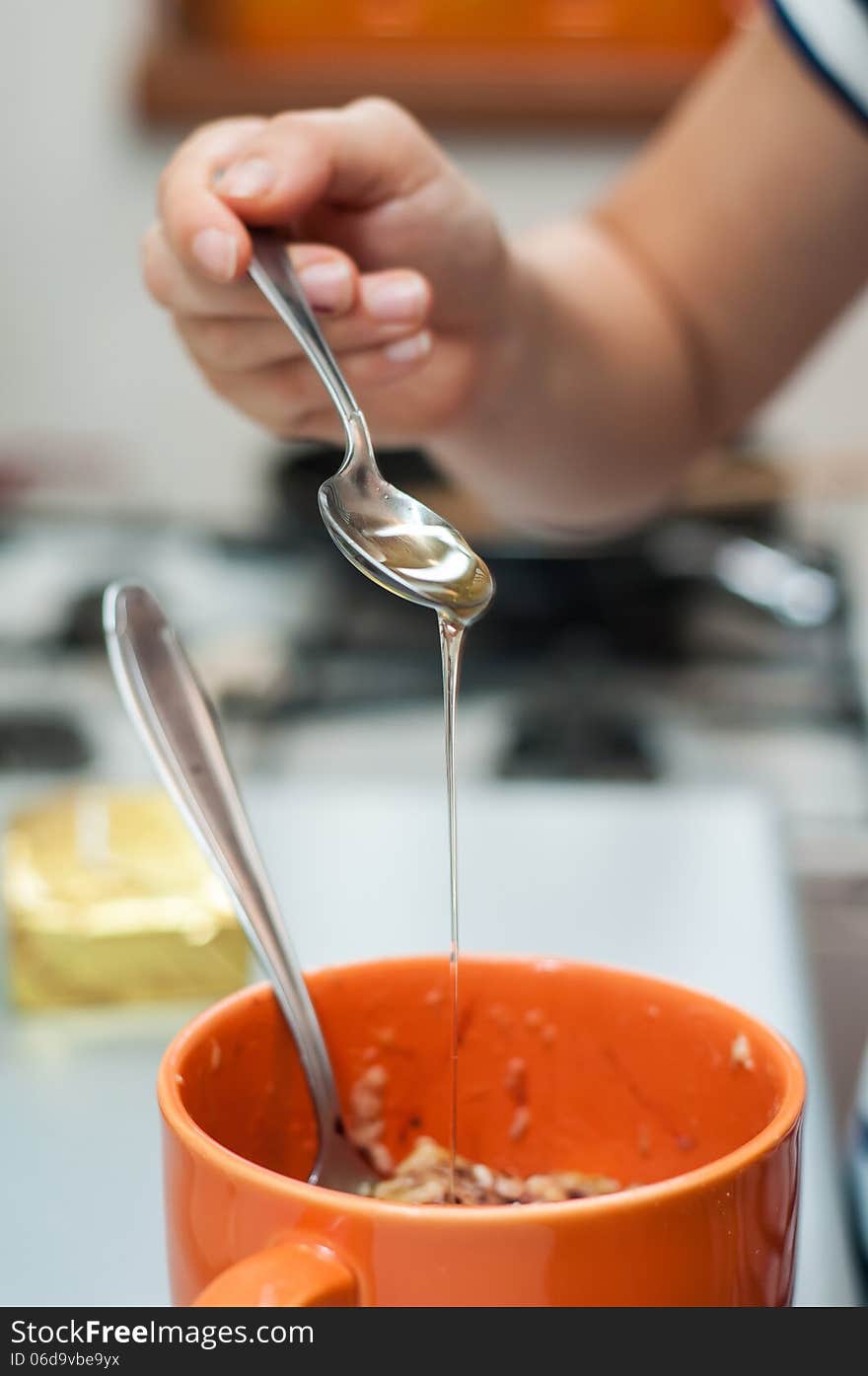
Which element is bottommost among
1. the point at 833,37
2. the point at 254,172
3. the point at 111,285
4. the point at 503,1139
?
the point at 111,285

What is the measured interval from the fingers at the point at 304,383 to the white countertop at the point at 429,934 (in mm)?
187

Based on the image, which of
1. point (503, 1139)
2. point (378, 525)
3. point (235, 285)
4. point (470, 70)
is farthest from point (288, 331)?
point (470, 70)

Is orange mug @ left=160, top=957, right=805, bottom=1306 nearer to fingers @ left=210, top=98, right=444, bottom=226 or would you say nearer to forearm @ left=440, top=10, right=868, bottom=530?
fingers @ left=210, top=98, right=444, bottom=226

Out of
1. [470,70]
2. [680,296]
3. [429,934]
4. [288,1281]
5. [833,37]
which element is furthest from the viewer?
[470,70]

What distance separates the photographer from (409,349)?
0.53 meters

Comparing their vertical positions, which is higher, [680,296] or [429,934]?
[680,296]

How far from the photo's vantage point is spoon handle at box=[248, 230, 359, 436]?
1.44ft

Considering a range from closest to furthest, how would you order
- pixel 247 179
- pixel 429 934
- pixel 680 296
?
pixel 247 179
pixel 429 934
pixel 680 296

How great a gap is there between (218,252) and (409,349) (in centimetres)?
9

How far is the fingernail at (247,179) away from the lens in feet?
1.53

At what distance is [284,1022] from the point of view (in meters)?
0.35

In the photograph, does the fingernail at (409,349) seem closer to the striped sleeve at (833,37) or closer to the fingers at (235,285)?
the fingers at (235,285)

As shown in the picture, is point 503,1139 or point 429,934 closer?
point 503,1139

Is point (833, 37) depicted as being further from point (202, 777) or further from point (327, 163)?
point (202, 777)
